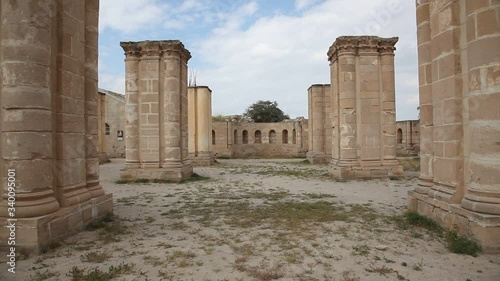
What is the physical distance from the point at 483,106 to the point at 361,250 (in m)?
2.59

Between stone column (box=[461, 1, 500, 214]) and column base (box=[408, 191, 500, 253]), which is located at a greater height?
stone column (box=[461, 1, 500, 214])

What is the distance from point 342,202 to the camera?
7598 millimetres

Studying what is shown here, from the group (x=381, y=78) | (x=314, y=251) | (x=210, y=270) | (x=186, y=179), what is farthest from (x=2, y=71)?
(x=381, y=78)

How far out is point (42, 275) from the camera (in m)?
3.50

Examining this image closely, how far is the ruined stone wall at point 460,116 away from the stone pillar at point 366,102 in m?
6.01

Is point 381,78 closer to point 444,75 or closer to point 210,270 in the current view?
point 444,75

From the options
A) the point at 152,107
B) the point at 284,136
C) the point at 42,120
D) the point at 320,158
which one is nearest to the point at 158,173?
the point at 152,107

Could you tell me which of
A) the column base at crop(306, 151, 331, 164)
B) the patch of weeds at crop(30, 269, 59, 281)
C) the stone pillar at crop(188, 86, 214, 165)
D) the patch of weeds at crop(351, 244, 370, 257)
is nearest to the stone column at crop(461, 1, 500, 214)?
the patch of weeds at crop(351, 244, 370, 257)

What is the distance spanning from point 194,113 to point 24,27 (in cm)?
1402

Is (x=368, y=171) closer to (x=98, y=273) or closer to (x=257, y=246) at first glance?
(x=257, y=246)

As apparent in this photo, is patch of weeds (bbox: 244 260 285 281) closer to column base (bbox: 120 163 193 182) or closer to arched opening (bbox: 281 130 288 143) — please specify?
column base (bbox: 120 163 193 182)

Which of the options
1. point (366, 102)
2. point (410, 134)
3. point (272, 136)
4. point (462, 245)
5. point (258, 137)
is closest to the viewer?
point (462, 245)

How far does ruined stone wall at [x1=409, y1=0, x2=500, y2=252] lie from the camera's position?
4227mm

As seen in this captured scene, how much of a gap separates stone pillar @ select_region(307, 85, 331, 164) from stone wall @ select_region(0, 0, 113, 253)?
15470mm
